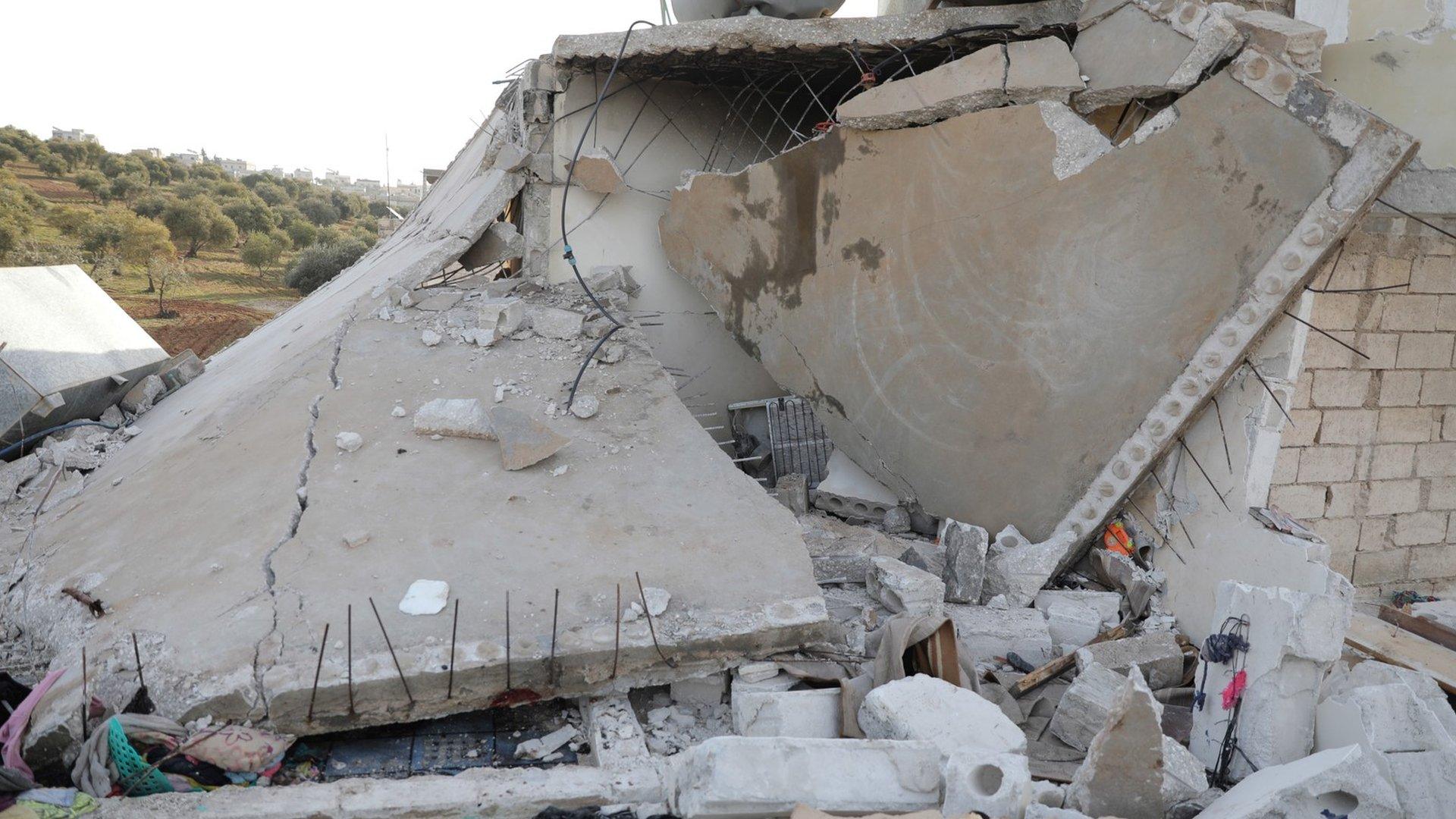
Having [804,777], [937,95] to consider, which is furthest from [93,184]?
[804,777]

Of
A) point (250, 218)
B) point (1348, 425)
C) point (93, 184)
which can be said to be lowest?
point (1348, 425)

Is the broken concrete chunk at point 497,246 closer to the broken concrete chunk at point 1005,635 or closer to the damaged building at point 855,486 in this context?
the damaged building at point 855,486

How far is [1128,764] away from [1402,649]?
2601mm

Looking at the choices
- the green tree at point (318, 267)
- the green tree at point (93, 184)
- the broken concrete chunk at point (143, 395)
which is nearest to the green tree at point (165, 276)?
the green tree at point (318, 267)

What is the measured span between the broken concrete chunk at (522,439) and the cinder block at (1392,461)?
4.36 meters

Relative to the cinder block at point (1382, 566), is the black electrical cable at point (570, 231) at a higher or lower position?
higher

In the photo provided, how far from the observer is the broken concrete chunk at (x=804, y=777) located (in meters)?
2.60

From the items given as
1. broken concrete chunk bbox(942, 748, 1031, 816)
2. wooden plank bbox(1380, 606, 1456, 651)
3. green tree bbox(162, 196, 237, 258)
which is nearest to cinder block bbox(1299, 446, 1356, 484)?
wooden plank bbox(1380, 606, 1456, 651)

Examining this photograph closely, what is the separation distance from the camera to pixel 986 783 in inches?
101

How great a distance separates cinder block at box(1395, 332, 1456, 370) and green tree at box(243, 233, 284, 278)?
26439 mm

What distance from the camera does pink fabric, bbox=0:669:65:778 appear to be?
268cm

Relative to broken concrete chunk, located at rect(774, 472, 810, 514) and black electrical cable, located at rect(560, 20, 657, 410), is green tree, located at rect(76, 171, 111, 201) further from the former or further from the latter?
broken concrete chunk, located at rect(774, 472, 810, 514)

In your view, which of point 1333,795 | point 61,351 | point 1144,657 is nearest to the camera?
point 1333,795

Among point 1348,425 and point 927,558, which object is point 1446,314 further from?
point 927,558
